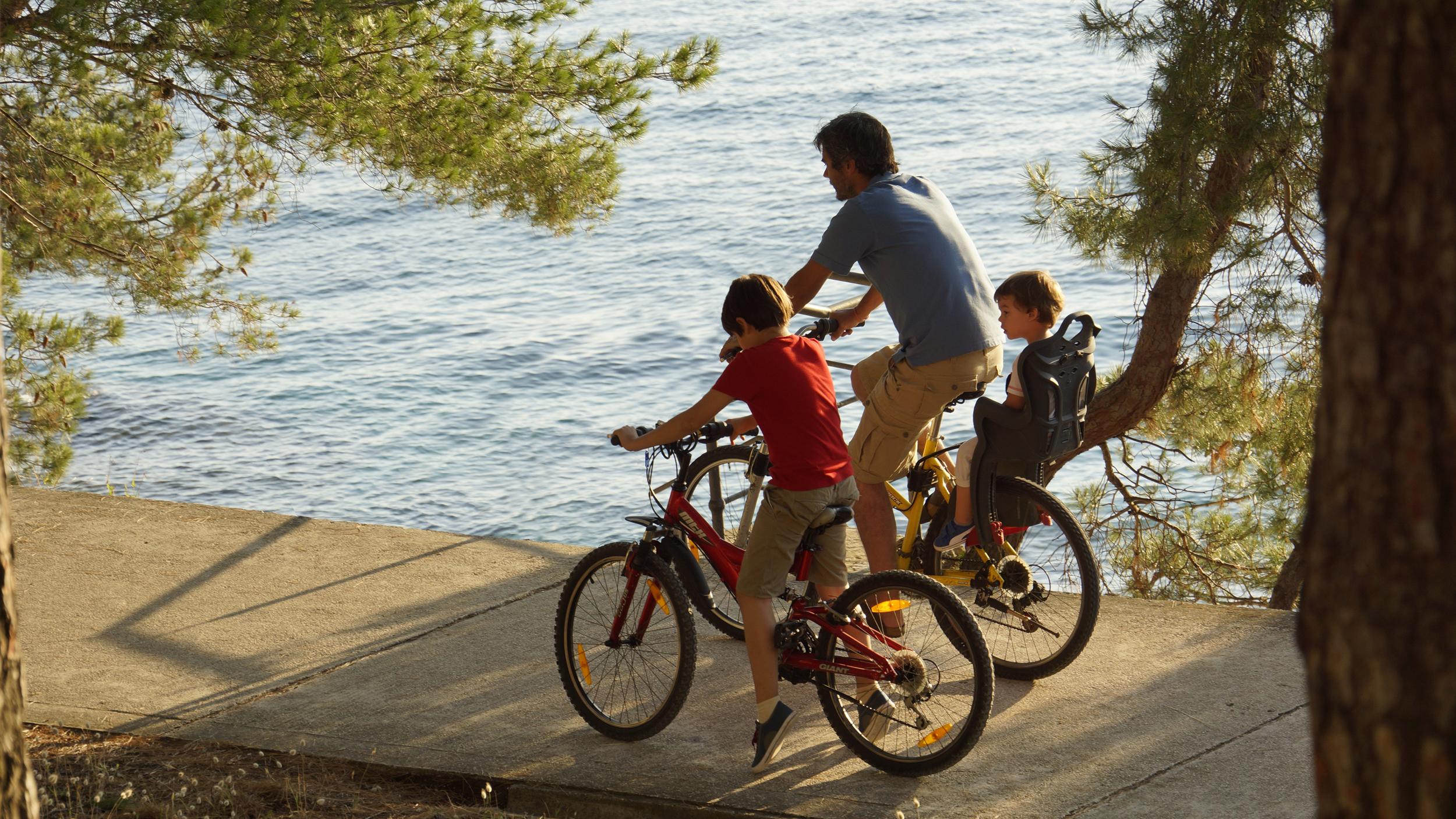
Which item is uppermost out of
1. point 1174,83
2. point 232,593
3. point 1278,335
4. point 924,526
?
point 1174,83

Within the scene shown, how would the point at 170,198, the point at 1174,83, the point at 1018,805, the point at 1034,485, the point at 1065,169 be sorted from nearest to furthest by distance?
1. the point at 1018,805
2. the point at 1034,485
3. the point at 1174,83
4. the point at 170,198
5. the point at 1065,169

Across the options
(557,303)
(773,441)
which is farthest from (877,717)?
(557,303)

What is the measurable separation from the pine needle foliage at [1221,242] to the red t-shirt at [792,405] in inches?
149

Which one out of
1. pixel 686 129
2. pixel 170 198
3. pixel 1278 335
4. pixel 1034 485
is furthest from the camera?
pixel 686 129

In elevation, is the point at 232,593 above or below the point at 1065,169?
below

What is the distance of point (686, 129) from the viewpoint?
3097cm

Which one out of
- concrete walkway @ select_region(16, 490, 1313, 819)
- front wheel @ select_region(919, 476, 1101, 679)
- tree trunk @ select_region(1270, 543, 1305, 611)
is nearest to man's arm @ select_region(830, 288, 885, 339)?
front wheel @ select_region(919, 476, 1101, 679)

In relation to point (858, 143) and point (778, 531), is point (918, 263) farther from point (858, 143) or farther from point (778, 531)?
point (778, 531)

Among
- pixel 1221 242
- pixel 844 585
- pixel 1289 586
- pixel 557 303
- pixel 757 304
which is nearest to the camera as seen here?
pixel 757 304

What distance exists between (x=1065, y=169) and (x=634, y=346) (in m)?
8.74

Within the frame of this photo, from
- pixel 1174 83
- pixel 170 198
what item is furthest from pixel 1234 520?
pixel 170 198

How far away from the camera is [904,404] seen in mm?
4824

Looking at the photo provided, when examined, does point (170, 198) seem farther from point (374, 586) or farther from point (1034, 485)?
point (1034, 485)

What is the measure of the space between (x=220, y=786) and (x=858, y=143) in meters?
2.94
